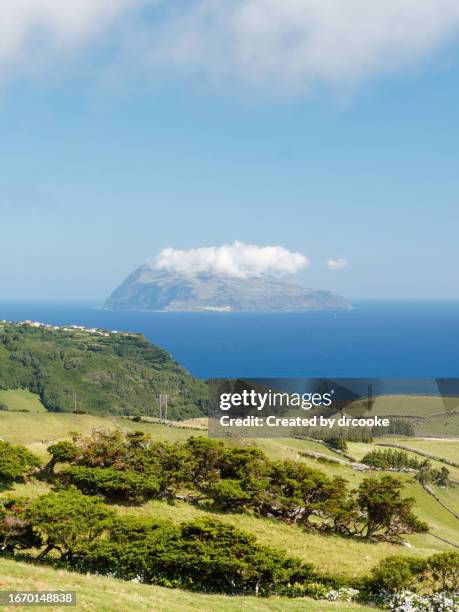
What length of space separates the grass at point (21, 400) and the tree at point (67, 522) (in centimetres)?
11662

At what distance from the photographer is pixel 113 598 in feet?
56.6

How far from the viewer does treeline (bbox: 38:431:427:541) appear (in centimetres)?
3488

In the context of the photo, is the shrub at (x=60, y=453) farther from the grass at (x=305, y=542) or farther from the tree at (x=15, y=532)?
the tree at (x=15, y=532)

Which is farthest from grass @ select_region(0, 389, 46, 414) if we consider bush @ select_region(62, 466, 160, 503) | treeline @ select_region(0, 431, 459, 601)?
treeline @ select_region(0, 431, 459, 601)

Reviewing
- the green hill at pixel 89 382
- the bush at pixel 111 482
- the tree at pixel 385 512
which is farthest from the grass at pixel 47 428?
the green hill at pixel 89 382

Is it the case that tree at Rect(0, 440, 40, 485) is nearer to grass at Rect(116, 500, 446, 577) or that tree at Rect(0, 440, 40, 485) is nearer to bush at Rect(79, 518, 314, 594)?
grass at Rect(116, 500, 446, 577)

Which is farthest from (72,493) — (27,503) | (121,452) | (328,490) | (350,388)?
(350,388)

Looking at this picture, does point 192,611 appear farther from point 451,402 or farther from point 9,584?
point 451,402

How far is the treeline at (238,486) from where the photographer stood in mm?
34875

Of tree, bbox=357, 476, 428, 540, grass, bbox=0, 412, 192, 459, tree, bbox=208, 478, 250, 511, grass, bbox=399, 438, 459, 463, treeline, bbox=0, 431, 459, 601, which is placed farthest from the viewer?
grass, bbox=399, 438, 459, 463

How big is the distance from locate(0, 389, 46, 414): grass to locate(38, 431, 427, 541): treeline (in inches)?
4167

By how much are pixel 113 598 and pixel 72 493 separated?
11.2 metres

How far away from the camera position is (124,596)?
17.8 metres

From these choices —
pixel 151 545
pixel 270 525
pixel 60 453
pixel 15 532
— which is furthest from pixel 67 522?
pixel 270 525
